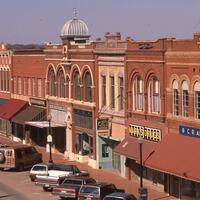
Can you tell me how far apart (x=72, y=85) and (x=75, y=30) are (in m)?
6.82

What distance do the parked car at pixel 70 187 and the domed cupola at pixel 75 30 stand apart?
22.7 m

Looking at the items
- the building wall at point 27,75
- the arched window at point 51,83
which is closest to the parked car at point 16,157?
the arched window at point 51,83

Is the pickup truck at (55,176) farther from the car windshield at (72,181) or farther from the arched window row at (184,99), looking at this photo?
the arched window row at (184,99)

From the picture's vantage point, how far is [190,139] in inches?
1411

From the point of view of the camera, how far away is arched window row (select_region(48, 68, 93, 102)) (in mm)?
51056

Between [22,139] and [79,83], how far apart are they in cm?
1645

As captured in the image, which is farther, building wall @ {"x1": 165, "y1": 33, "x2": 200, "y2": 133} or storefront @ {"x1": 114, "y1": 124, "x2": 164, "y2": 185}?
storefront @ {"x1": 114, "y1": 124, "x2": 164, "y2": 185}

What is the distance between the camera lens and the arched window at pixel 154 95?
1580 inches

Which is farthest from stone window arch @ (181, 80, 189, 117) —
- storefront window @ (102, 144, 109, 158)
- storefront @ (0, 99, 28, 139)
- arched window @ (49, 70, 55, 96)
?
storefront @ (0, 99, 28, 139)

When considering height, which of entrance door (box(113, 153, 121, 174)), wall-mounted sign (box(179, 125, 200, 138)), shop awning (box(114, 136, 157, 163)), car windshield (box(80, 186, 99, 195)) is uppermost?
wall-mounted sign (box(179, 125, 200, 138))

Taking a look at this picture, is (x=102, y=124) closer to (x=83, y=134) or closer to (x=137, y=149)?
(x=83, y=134)

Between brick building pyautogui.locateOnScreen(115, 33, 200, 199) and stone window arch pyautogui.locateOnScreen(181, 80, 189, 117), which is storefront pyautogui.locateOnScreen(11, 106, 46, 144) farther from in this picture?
stone window arch pyautogui.locateOnScreen(181, 80, 189, 117)

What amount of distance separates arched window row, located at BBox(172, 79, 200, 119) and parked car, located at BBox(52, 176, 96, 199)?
6485 millimetres

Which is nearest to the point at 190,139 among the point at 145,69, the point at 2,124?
the point at 145,69
